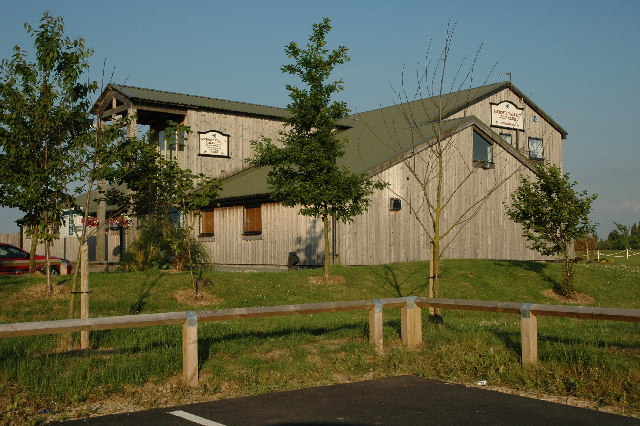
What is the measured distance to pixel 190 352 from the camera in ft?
28.8

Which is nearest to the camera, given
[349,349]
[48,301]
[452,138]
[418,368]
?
[418,368]

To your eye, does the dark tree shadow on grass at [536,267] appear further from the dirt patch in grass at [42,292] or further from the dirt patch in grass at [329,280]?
the dirt patch in grass at [42,292]

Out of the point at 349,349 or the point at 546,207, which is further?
the point at 546,207

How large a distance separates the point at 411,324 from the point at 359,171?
15.8 m

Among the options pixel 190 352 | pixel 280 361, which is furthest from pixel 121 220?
pixel 190 352

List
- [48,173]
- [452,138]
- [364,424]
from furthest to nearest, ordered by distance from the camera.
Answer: [452,138] < [48,173] < [364,424]

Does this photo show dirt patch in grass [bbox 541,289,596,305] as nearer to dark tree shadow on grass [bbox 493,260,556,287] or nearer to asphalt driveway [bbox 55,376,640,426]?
dark tree shadow on grass [bbox 493,260,556,287]

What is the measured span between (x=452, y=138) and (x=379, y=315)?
1994 cm

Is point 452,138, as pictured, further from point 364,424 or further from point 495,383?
point 364,424

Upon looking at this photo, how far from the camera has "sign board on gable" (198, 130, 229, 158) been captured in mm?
33500

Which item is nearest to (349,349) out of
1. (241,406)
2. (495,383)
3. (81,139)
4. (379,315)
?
(379,315)

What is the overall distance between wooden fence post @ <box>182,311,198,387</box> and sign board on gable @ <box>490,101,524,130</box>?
37097mm

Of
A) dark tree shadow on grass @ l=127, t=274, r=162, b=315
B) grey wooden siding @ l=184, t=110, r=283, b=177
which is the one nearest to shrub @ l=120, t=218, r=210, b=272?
dark tree shadow on grass @ l=127, t=274, r=162, b=315

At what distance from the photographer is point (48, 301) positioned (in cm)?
1678
